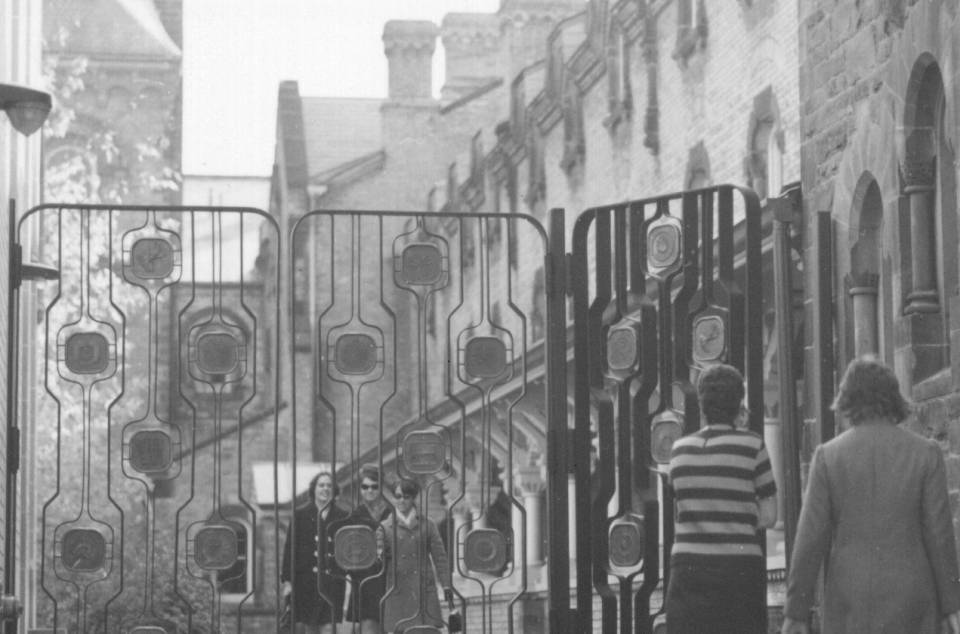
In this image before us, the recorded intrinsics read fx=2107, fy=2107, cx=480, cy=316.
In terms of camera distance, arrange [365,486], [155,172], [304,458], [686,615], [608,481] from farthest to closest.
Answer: [155,172] → [304,458] → [365,486] → [608,481] → [686,615]

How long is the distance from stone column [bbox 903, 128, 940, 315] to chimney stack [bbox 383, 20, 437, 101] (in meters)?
40.7

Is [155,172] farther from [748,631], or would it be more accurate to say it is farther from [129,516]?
[748,631]

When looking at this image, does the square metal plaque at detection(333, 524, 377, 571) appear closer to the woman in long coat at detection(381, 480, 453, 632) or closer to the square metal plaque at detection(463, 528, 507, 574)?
the square metal plaque at detection(463, 528, 507, 574)

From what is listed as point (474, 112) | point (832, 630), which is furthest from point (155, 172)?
point (832, 630)

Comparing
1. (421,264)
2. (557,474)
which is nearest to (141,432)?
(421,264)

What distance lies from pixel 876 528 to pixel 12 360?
450 cm

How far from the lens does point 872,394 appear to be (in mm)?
7418

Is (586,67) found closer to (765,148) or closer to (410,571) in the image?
(765,148)

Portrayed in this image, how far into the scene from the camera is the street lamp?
10.4 meters

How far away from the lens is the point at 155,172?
49781 mm

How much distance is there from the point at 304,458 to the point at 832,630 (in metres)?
39.2

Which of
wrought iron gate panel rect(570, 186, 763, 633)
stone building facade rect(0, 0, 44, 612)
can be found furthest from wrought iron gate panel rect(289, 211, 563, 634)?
stone building facade rect(0, 0, 44, 612)

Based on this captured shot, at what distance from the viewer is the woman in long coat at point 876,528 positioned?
7230mm

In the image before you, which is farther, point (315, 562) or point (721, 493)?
point (315, 562)
